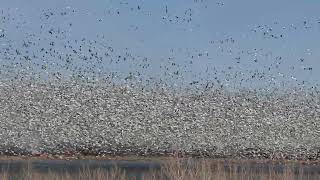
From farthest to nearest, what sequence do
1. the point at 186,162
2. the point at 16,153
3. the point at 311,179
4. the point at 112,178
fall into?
the point at 16,153, the point at 311,179, the point at 186,162, the point at 112,178

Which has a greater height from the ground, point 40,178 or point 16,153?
point 16,153

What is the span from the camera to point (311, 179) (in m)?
26.6

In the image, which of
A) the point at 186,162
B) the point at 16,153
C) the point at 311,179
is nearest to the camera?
the point at 186,162

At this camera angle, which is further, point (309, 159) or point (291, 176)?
point (309, 159)

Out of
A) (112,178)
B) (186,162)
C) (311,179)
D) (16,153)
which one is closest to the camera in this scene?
(112,178)

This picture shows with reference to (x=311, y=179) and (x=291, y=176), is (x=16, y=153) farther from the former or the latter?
(x=291, y=176)

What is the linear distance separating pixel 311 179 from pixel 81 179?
9.89 metres

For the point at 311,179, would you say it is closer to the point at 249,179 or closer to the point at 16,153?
the point at 249,179

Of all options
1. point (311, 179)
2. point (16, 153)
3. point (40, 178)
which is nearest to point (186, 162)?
point (40, 178)

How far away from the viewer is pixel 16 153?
53469mm

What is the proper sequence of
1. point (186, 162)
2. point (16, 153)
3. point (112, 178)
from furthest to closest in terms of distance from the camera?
point (16, 153), point (186, 162), point (112, 178)

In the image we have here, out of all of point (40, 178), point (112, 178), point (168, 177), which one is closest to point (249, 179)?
point (168, 177)

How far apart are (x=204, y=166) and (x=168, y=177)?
3.82 ft

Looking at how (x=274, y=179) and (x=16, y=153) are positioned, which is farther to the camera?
(x=16, y=153)
